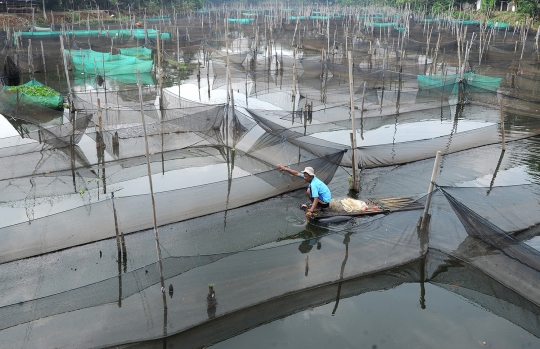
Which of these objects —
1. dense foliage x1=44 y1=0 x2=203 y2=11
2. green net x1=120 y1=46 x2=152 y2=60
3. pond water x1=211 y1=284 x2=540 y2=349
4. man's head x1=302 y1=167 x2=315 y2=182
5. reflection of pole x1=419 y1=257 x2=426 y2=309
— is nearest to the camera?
pond water x1=211 y1=284 x2=540 y2=349

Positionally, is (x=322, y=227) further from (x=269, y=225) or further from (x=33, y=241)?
(x=33, y=241)

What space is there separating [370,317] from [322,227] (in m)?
1.57

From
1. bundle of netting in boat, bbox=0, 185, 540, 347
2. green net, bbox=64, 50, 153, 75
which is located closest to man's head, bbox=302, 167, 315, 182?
bundle of netting in boat, bbox=0, 185, 540, 347

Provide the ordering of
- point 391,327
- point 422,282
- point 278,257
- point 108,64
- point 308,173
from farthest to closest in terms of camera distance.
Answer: point 108,64, point 308,173, point 422,282, point 278,257, point 391,327

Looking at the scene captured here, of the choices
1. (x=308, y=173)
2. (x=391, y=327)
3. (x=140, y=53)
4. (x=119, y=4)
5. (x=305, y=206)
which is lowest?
(x=391, y=327)

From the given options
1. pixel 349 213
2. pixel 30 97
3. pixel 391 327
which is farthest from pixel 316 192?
pixel 30 97

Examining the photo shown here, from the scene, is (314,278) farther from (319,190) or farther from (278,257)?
(319,190)

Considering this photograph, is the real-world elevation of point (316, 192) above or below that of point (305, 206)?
above

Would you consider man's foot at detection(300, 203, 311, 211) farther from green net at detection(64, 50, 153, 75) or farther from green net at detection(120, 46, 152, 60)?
green net at detection(120, 46, 152, 60)

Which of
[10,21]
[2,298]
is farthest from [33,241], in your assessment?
[10,21]

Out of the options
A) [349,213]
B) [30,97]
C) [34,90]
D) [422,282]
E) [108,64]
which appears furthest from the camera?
[108,64]

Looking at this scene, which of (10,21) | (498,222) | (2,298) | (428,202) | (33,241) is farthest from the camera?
(10,21)

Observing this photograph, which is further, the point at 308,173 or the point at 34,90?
the point at 34,90

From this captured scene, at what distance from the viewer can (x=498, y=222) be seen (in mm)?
5199
